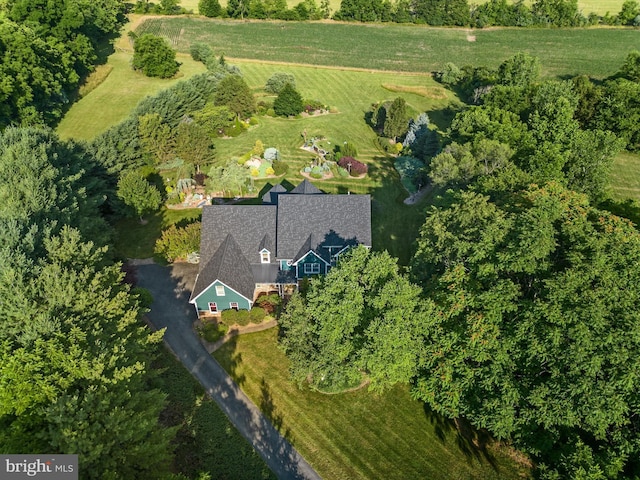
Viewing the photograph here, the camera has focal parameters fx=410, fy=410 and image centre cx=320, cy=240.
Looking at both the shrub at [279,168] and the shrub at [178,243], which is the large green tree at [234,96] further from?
the shrub at [178,243]

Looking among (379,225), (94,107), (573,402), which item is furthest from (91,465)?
(94,107)

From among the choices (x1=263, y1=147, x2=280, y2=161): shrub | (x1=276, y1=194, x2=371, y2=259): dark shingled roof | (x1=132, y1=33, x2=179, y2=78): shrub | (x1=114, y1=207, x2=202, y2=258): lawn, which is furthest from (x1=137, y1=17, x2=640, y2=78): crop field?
(x1=276, y1=194, x2=371, y2=259): dark shingled roof

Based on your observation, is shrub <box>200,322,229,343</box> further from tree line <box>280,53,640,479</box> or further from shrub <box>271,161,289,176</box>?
shrub <box>271,161,289,176</box>

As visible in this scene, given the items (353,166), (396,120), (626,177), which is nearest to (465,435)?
(353,166)

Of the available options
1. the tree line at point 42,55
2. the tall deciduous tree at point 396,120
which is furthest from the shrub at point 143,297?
the tall deciduous tree at point 396,120

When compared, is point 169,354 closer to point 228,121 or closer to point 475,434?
point 475,434
